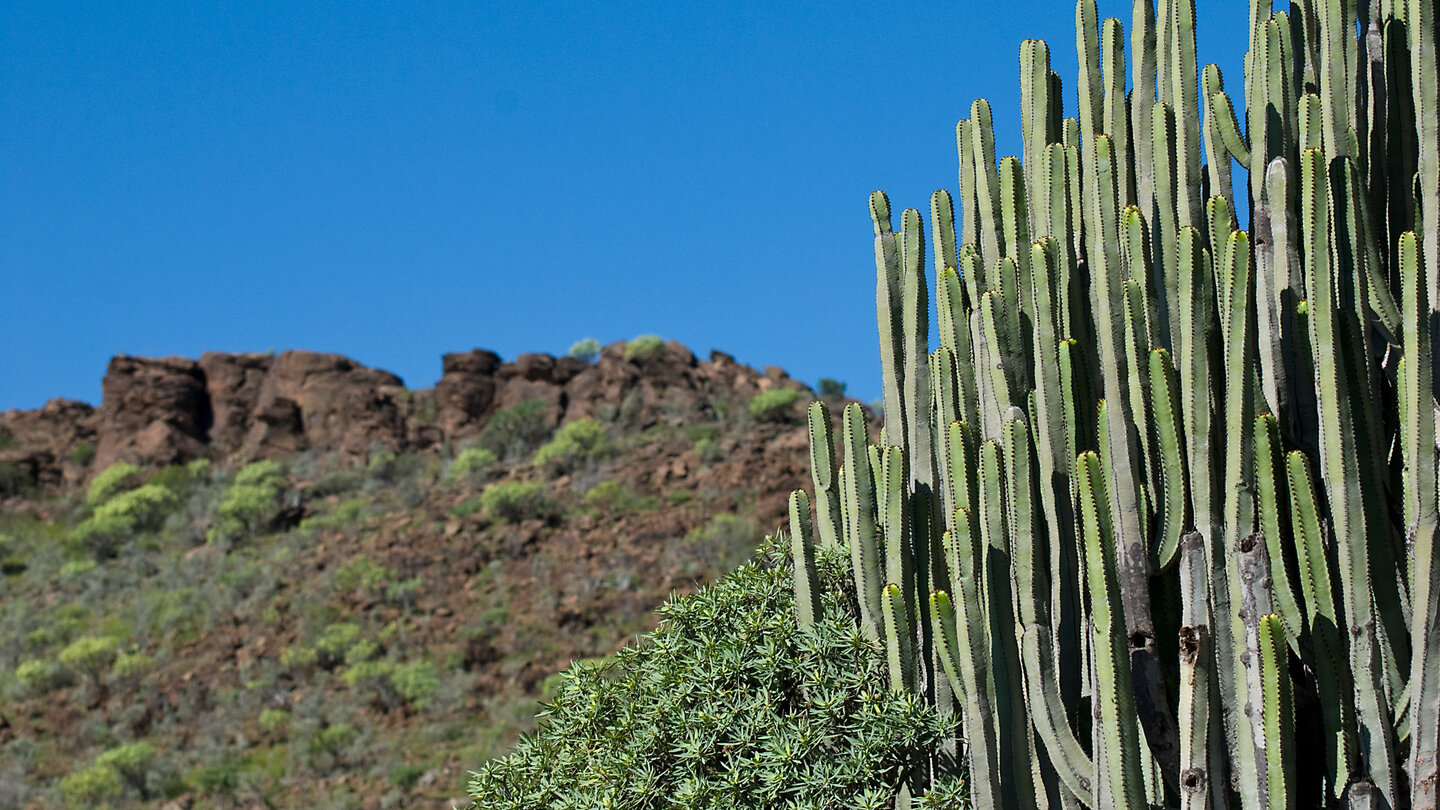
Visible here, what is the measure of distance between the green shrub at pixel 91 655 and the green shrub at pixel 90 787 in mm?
4784

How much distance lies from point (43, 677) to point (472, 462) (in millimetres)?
10639

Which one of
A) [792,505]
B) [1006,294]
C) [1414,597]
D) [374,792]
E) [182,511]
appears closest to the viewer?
[1414,597]

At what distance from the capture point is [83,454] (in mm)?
37406

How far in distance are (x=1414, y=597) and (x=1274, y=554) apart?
384 mm

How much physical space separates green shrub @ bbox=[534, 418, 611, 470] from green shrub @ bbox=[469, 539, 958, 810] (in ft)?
77.2

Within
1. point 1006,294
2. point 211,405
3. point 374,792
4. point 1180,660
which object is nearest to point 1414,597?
point 1180,660

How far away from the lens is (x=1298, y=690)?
4273 millimetres

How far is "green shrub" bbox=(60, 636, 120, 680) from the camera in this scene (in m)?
22.7

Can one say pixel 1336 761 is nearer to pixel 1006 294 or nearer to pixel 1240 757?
pixel 1240 757

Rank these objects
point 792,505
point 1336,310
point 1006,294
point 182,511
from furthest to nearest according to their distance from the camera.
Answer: point 182,511, point 792,505, point 1006,294, point 1336,310

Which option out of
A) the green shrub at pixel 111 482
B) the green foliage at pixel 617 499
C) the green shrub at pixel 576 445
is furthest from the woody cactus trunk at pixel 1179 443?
the green shrub at pixel 111 482

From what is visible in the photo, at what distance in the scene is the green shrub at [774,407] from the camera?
30859 millimetres

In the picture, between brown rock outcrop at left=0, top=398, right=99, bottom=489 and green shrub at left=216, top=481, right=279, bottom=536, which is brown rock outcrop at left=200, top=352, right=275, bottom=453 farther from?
green shrub at left=216, top=481, right=279, bottom=536

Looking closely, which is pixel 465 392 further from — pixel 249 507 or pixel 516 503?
pixel 516 503
